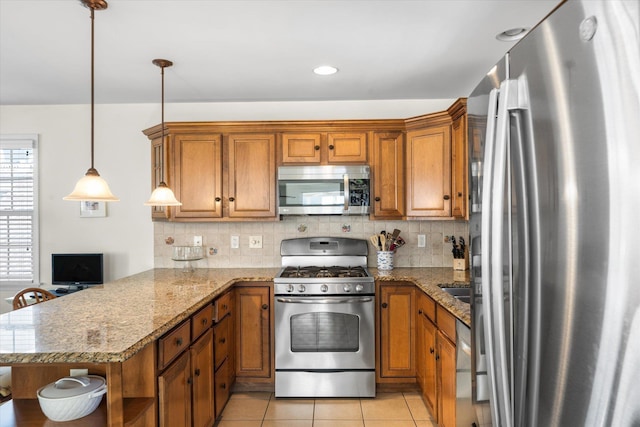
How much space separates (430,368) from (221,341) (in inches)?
54.8

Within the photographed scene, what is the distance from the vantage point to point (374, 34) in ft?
7.80

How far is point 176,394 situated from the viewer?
6.27ft

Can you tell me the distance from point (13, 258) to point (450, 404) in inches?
157

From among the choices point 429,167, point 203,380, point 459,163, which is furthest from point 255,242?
point 459,163

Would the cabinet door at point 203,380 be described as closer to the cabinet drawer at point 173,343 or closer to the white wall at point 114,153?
the cabinet drawer at point 173,343

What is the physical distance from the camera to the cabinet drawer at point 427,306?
2.60 m

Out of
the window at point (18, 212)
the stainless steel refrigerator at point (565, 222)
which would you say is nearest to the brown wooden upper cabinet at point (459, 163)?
the stainless steel refrigerator at point (565, 222)

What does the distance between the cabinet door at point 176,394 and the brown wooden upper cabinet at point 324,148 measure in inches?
73.6

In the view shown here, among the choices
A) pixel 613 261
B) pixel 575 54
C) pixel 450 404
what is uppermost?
pixel 575 54

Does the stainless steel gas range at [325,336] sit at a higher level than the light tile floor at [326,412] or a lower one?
higher

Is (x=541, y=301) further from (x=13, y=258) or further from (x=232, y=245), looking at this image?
(x=13, y=258)

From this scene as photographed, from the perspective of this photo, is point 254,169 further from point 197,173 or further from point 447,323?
point 447,323

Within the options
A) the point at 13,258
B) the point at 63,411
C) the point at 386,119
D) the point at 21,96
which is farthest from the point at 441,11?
the point at 13,258

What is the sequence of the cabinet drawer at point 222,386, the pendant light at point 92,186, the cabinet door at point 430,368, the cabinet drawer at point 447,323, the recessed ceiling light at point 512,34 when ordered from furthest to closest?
the cabinet drawer at point 222,386, the cabinet door at point 430,368, the recessed ceiling light at point 512,34, the cabinet drawer at point 447,323, the pendant light at point 92,186
